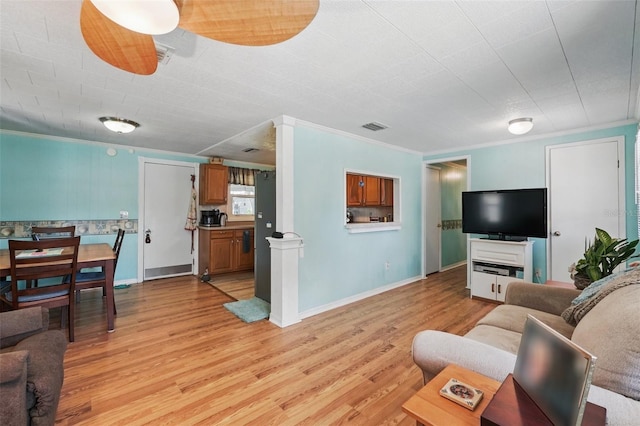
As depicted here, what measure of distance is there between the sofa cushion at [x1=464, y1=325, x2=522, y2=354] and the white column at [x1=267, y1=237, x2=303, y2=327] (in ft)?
6.13

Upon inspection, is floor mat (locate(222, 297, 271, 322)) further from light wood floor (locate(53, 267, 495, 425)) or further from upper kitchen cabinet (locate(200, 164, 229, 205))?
upper kitchen cabinet (locate(200, 164, 229, 205))

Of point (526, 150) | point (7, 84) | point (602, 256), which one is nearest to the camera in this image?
point (602, 256)

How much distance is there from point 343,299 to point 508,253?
7.76ft

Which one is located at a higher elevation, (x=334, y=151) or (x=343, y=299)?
(x=334, y=151)

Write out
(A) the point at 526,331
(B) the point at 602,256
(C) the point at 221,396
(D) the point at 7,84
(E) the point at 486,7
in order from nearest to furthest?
1. (A) the point at 526,331
2. (E) the point at 486,7
3. (C) the point at 221,396
4. (B) the point at 602,256
5. (D) the point at 7,84

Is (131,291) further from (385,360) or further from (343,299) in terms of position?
(385,360)

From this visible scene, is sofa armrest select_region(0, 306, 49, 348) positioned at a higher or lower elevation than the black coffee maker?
lower

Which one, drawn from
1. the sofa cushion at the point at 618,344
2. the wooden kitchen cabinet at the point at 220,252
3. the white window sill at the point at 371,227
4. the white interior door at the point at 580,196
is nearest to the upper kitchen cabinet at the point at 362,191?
the white window sill at the point at 371,227

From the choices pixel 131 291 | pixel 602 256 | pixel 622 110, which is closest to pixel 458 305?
pixel 602 256

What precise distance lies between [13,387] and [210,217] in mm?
4441

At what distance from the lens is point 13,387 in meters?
1.20

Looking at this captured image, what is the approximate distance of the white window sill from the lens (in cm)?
396

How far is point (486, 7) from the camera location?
1.50m

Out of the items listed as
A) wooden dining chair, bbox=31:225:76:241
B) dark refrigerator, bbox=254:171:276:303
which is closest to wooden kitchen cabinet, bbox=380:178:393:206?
dark refrigerator, bbox=254:171:276:303
